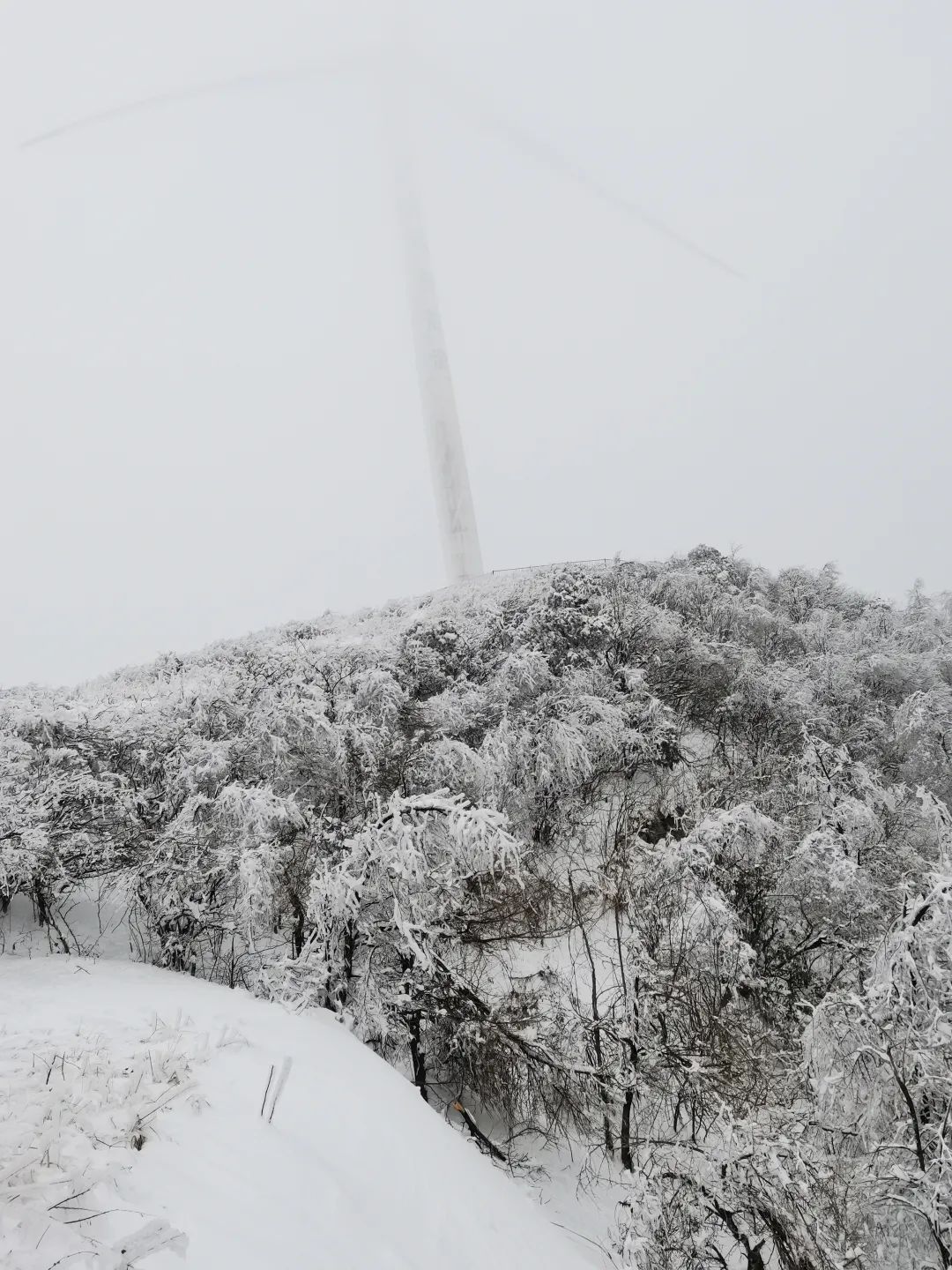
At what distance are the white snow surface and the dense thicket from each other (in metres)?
1.61

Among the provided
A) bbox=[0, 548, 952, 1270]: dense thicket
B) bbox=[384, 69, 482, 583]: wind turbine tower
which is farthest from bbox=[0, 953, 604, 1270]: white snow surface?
bbox=[384, 69, 482, 583]: wind turbine tower

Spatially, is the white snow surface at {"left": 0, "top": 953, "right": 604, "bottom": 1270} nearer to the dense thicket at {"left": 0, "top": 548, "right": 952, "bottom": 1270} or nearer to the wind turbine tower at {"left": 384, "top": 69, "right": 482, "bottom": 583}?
the dense thicket at {"left": 0, "top": 548, "right": 952, "bottom": 1270}

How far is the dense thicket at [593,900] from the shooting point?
546 cm

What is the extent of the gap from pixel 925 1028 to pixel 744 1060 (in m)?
2.96

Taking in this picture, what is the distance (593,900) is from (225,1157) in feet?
25.0

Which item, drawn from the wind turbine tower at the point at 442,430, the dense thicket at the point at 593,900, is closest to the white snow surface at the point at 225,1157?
the dense thicket at the point at 593,900

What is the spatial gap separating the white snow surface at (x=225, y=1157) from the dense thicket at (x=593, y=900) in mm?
1605

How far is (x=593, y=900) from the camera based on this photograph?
1005 centimetres

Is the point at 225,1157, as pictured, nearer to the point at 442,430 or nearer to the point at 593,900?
the point at 593,900

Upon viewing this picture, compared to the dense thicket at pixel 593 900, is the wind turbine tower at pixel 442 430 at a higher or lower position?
higher

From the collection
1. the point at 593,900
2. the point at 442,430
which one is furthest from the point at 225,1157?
the point at 442,430

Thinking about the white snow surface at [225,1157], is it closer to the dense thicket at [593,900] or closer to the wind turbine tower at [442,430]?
the dense thicket at [593,900]

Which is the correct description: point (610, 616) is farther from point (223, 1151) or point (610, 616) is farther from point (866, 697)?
point (223, 1151)

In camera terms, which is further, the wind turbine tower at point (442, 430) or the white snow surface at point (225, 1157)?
the wind turbine tower at point (442, 430)
